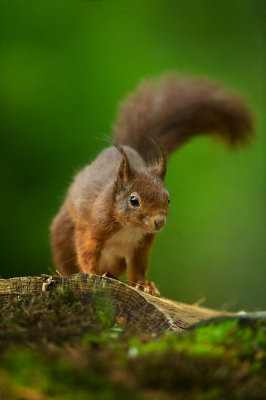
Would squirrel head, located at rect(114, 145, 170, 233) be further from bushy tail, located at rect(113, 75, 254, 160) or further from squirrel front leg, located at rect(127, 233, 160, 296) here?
bushy tail, located at rect(113, 75, 254, 160)

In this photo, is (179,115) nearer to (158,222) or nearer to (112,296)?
(158,222)

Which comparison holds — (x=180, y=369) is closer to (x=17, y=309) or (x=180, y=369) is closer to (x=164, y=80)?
(x=17, y=309)

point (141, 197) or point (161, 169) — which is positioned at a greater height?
point (161, 169)

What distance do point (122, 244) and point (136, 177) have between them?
0.41 meters

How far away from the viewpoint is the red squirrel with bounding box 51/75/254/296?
3.01 m

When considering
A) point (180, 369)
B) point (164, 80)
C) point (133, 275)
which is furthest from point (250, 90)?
point (180, 369)

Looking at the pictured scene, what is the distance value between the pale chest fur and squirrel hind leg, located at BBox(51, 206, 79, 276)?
28cm

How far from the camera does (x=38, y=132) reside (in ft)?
18.2

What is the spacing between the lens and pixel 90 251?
315 centimetres

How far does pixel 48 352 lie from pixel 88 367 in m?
0.13

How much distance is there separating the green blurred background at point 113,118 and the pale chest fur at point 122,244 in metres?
1.92

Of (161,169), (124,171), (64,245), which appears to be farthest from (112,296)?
(64,245)

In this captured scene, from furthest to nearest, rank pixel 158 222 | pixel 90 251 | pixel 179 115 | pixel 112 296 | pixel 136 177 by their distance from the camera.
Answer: pixel 179 115, pixel 90 251, pixel 136 177, pixel 158 222, pixel 112 296

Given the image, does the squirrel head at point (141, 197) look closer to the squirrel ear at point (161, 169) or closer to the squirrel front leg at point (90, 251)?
the squirrel ear at point (161, 169)
